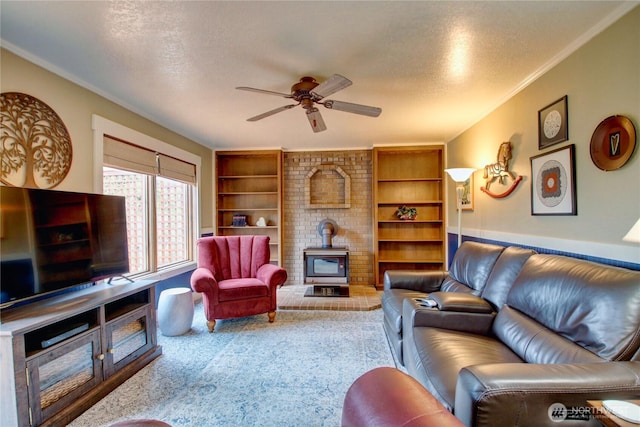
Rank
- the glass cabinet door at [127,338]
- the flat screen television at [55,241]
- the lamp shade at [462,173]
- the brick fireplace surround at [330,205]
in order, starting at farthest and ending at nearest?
the brick fireplace surround at [330,205], the lamp shade at [462,173], the glass cabinet door at [127,338], the flat screen television at [55,241]

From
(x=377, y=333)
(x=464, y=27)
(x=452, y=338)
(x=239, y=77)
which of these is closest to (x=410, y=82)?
(x=464, y=27)

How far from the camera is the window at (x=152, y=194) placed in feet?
8.89

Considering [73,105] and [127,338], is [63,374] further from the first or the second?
[73,105]

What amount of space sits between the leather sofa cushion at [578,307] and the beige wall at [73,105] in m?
3.38

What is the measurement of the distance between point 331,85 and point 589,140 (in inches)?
66.5

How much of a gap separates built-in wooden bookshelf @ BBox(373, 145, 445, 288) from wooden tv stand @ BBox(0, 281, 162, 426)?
3.35 metres

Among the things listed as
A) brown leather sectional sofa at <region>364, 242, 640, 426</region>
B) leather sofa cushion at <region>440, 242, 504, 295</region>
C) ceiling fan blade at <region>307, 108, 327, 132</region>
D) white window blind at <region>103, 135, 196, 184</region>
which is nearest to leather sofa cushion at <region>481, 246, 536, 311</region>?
brown leather sectional sofa at <region>364, 242, 640, 426</region>

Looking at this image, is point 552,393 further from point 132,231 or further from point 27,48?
point 132,231

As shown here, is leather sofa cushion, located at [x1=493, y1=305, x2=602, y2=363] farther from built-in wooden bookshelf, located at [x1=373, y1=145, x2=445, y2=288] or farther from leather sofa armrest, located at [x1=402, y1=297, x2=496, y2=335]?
built-in wooden bookshelf, located at [x1=373, y1=145, x2=445, y2=288]

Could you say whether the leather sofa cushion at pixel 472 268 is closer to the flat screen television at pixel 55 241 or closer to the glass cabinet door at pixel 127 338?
the glass cabinet door at pixel 127 338

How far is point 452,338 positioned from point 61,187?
3047mm

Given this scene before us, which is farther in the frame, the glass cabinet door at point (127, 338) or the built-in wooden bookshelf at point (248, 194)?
the built-in wooden bookshelf at point (248, 194)

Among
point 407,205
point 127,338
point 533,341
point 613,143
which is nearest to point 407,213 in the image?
point 407,205

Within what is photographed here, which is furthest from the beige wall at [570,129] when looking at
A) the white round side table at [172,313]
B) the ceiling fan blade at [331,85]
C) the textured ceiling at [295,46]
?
the ceiling fan blade at [331,85]
